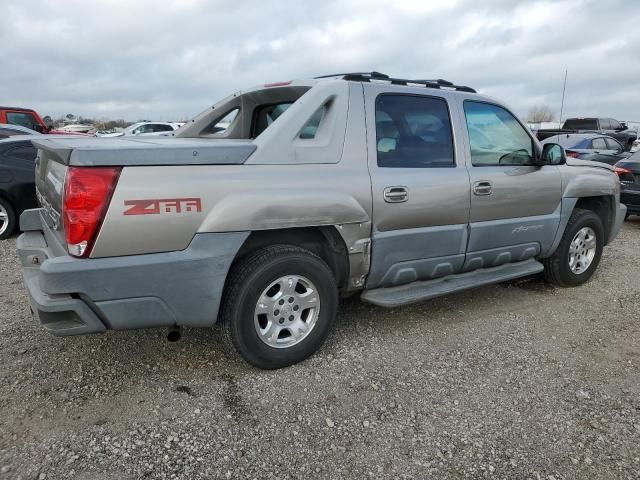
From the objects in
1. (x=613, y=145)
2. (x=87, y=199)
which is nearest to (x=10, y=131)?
(x=87, y=199)

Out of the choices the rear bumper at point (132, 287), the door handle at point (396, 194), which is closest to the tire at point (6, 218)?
the rear bumper at point (132, 287)

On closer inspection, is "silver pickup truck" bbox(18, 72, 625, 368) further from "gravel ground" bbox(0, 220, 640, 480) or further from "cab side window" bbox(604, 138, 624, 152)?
"cab side window" bbox(604, 138, 624, 152)

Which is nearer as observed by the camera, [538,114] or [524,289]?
[524,289]

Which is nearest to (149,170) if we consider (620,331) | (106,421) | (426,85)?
(106,421)

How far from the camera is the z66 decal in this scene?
255 centimetres

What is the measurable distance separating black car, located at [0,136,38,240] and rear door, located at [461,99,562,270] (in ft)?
19.5

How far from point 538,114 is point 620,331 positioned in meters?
52.8

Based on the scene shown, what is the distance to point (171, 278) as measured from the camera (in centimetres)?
272

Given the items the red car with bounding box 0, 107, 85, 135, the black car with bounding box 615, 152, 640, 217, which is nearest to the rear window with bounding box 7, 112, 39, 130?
the red car with bounding box 0, 107, 85, 135

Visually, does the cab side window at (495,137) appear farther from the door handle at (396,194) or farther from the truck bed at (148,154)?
the truck bed at (148,154)

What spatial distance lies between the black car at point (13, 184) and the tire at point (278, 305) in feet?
17.3

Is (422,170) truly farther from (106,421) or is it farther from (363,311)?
(106,421)

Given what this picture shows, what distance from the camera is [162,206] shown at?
2604mm


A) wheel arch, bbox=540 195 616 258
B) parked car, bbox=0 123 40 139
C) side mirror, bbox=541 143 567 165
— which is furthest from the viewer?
parked car, bbox=0 123 40 139
